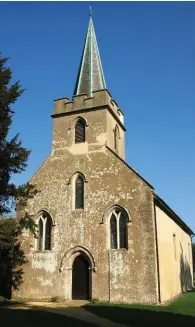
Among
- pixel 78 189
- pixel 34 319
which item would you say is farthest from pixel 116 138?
pixel 34 319

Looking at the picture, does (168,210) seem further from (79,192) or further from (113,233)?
(79,192)

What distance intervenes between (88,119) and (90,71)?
4.82m

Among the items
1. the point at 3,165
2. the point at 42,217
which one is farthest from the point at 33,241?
the point at 3,165

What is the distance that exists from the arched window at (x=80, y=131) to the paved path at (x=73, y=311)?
33.1 feet

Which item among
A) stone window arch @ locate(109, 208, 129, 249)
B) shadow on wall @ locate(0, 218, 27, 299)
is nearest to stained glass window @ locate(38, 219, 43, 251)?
shadow on wall @ locate(0, 218, 27, 299)

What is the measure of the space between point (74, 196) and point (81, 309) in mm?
7105

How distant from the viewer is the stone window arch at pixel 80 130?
23227 millimetres

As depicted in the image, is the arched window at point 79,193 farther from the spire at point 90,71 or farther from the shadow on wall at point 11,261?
the spire at point 90,71

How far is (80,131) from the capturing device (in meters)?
23.5

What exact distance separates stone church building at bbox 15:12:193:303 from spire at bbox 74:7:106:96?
0.78 meters

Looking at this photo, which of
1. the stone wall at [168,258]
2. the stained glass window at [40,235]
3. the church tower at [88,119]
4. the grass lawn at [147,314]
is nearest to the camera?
the grass lawn at [147,314]

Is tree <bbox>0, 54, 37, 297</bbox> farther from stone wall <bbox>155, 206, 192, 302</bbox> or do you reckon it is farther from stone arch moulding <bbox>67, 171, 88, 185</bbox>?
stone wall <bbox>155, 206, 192, 302</bbox>

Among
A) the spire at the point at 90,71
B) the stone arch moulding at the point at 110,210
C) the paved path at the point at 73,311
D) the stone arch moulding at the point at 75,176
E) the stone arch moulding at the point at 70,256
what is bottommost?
the paved path at the point at 73,311

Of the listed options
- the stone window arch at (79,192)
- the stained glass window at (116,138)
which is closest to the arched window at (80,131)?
the stone window arch at (79,192)
